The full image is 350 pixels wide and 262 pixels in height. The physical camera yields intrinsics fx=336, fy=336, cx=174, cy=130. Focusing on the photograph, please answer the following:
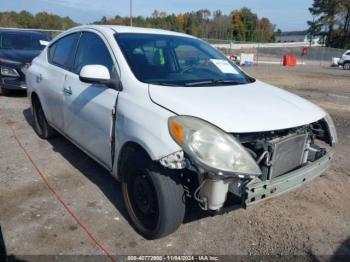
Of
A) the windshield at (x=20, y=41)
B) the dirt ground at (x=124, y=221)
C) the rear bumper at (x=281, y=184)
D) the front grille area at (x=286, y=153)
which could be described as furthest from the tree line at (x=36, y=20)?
the rear bumper at (x=281, y=184)

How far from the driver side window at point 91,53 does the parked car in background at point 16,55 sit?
392 cm

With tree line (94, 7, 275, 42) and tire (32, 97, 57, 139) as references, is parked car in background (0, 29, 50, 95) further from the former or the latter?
tree line (94, 7, 275, 42)

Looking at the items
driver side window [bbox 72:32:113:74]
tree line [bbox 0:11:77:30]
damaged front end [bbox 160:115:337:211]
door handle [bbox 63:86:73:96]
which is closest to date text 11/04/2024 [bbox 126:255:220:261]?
damaged front end [bbox 160:115:337:211]

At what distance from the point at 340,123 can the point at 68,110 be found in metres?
5.79

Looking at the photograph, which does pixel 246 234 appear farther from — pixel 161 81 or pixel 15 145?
pixel 15 145

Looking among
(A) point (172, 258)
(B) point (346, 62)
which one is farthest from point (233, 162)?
(B) point (346, 62)

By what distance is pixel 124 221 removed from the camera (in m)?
3.18

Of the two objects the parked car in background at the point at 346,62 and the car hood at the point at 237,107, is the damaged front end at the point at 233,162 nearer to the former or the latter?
the car hood at the point at 237,107

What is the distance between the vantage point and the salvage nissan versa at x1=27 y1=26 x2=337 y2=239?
2389mm

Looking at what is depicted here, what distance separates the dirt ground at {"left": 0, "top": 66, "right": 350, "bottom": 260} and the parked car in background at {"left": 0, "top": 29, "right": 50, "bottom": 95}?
14.4ft

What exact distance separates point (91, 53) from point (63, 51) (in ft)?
3.06

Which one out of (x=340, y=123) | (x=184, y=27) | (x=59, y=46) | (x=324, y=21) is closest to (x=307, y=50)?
(x=324, y=21)

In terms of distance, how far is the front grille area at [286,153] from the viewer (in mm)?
2631

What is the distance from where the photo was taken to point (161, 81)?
3.03 m
